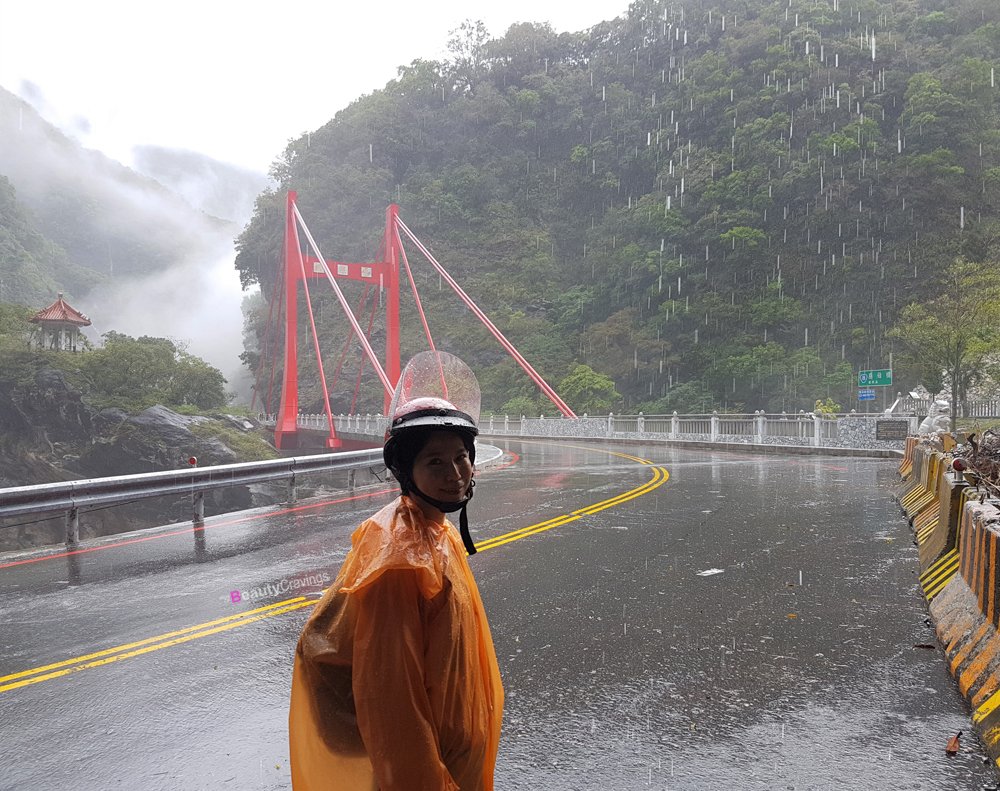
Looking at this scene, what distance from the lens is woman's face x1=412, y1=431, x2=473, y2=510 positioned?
66.1 inches

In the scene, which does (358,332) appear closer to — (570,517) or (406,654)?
(570,517)

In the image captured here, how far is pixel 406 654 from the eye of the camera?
1.43 metres

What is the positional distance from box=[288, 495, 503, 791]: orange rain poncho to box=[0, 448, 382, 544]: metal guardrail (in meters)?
7.21

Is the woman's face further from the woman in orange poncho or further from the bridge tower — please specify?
the bridge tower

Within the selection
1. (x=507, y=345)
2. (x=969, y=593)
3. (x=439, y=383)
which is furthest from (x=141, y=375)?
(x=439, y=383)

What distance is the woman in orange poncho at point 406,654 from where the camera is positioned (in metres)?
1.42

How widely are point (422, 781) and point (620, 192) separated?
2621 inches

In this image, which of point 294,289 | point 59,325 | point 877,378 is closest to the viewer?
point 877,378

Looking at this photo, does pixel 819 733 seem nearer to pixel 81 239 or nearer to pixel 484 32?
pixel 484 32

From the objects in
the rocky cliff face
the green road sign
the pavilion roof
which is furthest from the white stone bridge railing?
the pavilion roof

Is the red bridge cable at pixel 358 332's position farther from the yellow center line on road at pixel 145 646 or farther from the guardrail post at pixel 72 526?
the yellow center line on road at pixel 145 646

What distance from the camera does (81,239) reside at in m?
137

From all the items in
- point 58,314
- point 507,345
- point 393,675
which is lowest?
point 393,675

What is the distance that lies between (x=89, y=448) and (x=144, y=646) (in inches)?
1542
